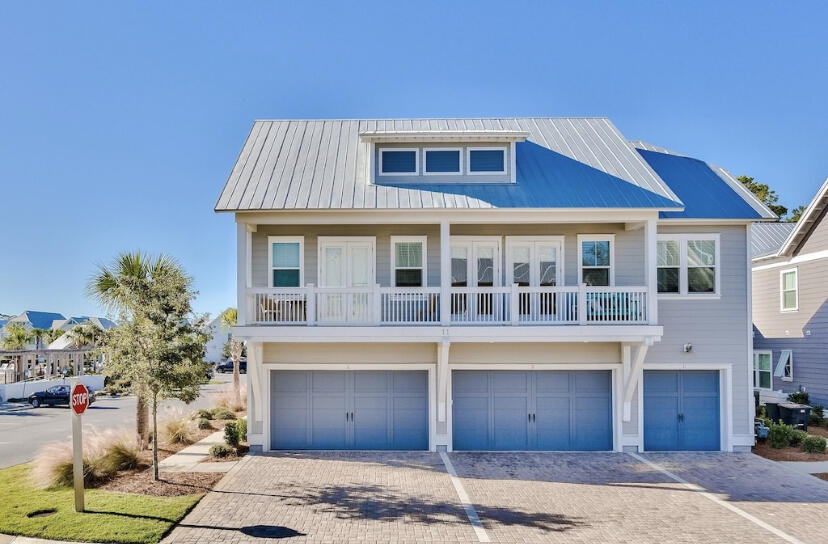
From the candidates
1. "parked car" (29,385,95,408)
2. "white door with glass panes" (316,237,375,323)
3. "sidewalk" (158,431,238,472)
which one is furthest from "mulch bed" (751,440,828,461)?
"parked car" (29,385,95,408)

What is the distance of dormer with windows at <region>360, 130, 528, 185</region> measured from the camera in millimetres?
15398

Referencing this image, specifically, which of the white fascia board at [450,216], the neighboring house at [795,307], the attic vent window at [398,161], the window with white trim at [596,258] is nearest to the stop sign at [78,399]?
the white fascia board at [450,216]

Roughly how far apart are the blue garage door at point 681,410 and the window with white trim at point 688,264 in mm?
2258

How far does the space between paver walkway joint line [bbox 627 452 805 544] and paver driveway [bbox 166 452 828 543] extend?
4cm

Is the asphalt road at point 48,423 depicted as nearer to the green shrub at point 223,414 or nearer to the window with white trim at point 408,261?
the green shrub at point 223,414

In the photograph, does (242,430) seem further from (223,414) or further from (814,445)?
(814,445)

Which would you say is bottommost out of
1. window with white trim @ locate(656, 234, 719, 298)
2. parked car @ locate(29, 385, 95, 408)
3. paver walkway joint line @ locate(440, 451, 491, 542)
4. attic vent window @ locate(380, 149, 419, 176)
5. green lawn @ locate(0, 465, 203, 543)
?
parked car @ locate(29, 385, 95, 408)

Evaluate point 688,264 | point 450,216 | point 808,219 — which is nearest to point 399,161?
point 450,216

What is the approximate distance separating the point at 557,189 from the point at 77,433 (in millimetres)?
12000

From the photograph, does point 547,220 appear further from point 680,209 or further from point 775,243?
point 775,243

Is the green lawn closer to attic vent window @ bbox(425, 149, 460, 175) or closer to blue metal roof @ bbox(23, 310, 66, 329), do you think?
attic vent window @ bbox(425, 149, 460, 175)

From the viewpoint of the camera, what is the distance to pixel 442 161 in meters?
15.7

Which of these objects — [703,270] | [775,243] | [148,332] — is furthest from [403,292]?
[775,243]

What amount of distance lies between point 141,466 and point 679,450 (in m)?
13.7
